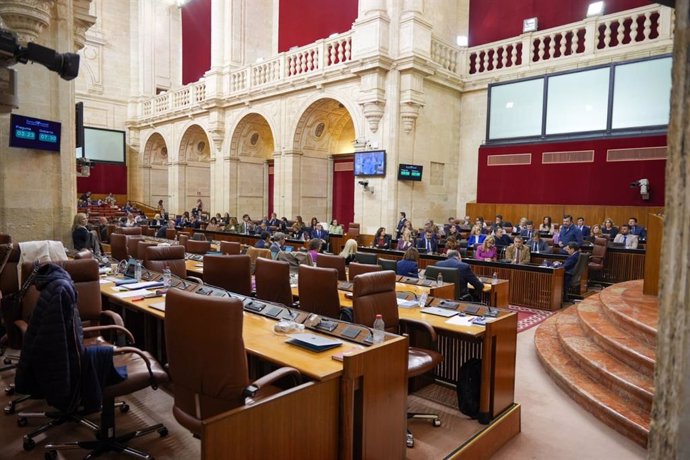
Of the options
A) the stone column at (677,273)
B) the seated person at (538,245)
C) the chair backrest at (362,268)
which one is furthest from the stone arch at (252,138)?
the stone column at (677,273)

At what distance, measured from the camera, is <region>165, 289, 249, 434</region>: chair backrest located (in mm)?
1921

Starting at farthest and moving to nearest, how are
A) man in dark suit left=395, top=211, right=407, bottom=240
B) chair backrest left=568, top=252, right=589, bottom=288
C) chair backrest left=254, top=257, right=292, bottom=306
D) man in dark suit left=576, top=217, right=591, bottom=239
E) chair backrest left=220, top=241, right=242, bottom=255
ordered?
man in dark suit left=395, top=211, right=407, bottom=240, man in dark suit left=576, top=217, right=591, bottom=239, chair backrest left=568, top=252, right=589, bottom=288, chair backrest left=220, top=241, right=242, bottom=255, chair backrest left=254, top=257, right=292, bottom=306

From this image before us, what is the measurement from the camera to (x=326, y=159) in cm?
1458

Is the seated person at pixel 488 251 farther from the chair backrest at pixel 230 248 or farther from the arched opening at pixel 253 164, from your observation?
the arched opening at pixel 253 164

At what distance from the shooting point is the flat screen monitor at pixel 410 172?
→ 11250 mm

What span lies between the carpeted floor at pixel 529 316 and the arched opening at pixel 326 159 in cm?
853

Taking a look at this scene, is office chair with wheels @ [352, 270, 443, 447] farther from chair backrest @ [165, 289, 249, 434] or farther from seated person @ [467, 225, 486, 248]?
seated person @ [467, 225, 486, 248]

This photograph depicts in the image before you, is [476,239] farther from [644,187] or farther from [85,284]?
[85,284]

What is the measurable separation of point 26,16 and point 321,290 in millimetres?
5560

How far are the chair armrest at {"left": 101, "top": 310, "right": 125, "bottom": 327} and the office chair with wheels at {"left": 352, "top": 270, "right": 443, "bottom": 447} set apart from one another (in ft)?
5.42

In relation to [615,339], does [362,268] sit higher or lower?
higher

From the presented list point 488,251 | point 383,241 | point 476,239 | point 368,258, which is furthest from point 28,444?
point 476,239

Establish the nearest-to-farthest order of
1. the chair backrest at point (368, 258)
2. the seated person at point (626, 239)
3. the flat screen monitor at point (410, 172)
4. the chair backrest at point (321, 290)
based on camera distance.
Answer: the chair backrest at point (321, 290)
the chair backrest at point (368, 258)
the seated person at point (626, 239)
the flat screen monitor at point (410, 172)

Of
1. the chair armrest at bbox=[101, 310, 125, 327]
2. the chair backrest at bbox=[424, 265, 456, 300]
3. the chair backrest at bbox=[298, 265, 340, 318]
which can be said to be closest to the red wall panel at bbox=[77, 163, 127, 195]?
the chair armrest at bbox=[101, 310, 125, 327]
